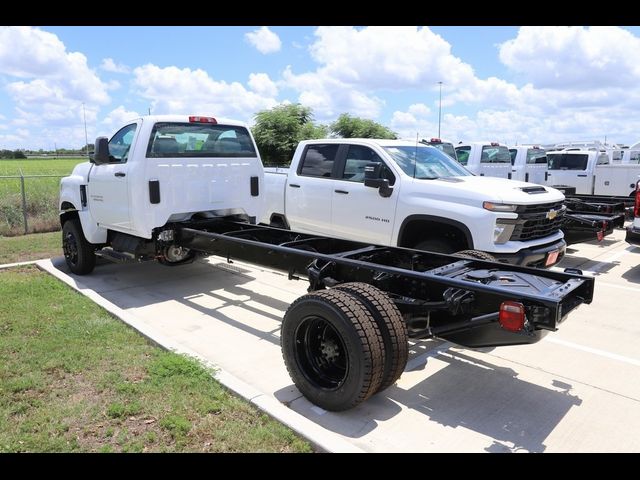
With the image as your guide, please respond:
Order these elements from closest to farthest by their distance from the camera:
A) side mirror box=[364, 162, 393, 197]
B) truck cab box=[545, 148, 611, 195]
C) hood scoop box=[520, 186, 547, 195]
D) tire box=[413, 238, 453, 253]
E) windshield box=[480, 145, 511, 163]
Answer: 1. tire box=[413, 238, 453, 253]
2. hood scoop box=[520, 186, 547, 195]
3. side mirror box=[364, 162, 393, 197]
4. truck cab box=[545, 148, 611, 195]
5. windshield box=[480, 145, 511, 163]

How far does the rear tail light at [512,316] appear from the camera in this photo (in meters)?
3.25

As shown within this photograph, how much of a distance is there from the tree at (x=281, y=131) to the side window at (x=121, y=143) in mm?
18237

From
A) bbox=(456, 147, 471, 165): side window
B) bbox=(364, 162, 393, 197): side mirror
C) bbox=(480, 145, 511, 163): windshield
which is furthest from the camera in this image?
bbox=(456, 147, 471, 165): side window

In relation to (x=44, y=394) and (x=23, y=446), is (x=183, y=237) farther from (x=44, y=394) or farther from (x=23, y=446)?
(x=23, y=446)

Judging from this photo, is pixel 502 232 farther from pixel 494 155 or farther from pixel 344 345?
pixel 494 155

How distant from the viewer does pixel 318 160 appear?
7859 mm

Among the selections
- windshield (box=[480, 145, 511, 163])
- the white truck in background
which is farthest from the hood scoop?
the white truck in background

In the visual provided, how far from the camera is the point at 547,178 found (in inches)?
617

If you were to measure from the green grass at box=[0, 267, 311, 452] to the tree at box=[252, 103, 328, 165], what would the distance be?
2075 cm

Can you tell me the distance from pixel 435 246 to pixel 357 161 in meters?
1.78

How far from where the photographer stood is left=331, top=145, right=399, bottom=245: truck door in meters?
6.80

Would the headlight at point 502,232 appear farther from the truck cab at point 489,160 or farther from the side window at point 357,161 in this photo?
the truck cab at point 489,160

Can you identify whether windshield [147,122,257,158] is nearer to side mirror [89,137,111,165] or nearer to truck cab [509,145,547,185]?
side mirror [89,137,111,165]

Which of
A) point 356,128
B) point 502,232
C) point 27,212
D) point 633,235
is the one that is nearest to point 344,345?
point 502,232
